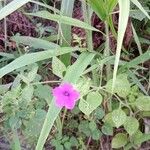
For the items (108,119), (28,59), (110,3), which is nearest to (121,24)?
(110,3)

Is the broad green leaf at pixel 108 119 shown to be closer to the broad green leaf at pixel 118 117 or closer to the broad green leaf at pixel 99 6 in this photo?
the broad green leaf at pixel 118 117

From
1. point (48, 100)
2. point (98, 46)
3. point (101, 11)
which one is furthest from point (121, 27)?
point (98, 46)

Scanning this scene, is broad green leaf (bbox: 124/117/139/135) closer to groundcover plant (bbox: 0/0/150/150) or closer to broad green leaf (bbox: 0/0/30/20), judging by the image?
groundcover plant (bbox: 0/0/150/150)

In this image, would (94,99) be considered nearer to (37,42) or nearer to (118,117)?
(118,117)

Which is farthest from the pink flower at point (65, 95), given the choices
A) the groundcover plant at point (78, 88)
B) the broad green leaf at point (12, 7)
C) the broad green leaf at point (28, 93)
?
the broad green leaf at point (12, 7)

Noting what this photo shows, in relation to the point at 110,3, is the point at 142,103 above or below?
below

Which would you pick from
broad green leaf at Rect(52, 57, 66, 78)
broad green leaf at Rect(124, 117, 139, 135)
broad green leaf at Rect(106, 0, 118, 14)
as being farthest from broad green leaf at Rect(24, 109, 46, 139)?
broad green leaf at Rect(106, 0, 118, 14)
